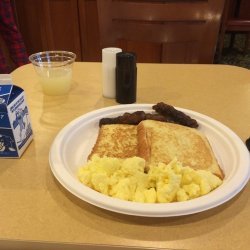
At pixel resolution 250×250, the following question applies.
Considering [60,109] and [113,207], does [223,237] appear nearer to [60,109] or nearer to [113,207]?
[113,207]

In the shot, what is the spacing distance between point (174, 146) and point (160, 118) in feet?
0.52

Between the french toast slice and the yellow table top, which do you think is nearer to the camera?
the yellow table top

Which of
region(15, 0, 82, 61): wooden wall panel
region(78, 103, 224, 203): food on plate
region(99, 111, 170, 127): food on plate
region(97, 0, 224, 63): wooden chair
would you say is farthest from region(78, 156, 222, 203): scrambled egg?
region(15, 0, 82, 61): wooden wall panel

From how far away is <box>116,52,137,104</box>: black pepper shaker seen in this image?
3.42 feet

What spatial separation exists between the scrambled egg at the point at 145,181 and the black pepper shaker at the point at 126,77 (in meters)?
0.46

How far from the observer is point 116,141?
0.86 metres

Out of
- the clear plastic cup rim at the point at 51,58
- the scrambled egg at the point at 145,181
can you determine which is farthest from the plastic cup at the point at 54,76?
the scrambled egg at the point at 145,181

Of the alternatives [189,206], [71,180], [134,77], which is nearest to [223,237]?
[189,206]

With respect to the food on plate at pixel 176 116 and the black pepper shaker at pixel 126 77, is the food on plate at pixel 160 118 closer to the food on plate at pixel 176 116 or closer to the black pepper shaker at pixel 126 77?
the food on plate at pixel 176 116

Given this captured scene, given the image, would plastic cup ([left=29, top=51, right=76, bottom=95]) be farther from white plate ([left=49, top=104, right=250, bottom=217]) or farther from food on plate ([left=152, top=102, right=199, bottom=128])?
food on plate ([left=152, top=102, right=199, bottom=128])

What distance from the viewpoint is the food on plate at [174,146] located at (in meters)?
0.77

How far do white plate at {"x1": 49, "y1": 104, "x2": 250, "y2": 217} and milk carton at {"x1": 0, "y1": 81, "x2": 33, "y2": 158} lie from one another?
88 mm

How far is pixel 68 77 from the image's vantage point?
1180mm

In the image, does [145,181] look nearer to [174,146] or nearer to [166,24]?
[174,146]
